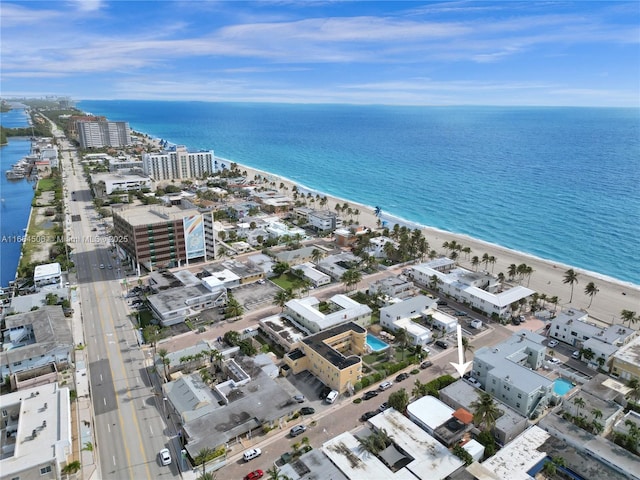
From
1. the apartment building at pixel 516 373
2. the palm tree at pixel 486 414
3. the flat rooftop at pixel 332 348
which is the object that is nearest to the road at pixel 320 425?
the flat rooftop at pixel 332 348

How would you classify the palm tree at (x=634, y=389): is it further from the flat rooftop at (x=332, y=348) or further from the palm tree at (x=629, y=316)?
the flat rooftop at (x=332, y=348)

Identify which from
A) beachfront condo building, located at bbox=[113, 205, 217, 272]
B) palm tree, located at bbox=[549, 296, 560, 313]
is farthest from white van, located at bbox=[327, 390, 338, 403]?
beachfront condo building, located at bbox=[113, 205, 217, 272]

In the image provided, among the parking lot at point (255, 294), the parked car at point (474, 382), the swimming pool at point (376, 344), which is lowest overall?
the parked car at point (474, 382)

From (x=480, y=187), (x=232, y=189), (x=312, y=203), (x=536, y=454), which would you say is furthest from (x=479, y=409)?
(x=480, y=187)

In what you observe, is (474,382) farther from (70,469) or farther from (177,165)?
(177,165)

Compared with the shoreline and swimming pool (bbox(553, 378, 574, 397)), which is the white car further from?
the shoreline

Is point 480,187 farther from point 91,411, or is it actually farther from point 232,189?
point 91,411
